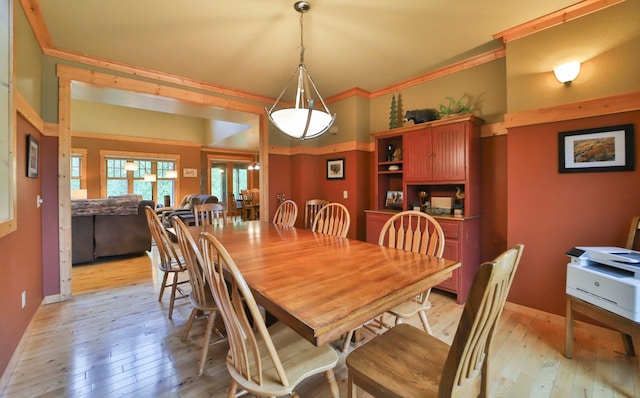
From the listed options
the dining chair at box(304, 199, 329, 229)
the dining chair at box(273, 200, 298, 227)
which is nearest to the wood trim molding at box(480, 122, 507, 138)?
the dining chair at box(304, 199, 329, 229)

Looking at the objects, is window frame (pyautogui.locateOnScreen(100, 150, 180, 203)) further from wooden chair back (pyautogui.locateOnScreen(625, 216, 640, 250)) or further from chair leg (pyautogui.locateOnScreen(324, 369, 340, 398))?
wooden chair back (pyautogui.locateOnScreen(625, 216, 640, 250))

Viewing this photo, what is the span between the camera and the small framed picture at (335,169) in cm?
439

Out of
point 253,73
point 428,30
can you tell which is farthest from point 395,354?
point 253,73

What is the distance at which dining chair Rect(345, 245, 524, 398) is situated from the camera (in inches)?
31.2

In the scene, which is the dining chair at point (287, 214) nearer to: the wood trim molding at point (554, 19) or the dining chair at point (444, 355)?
the dining chair at point (444, 355)

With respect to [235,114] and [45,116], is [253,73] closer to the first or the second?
[235,114]

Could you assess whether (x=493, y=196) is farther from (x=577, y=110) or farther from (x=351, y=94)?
(x=351, y=94)

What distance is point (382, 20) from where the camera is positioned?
2.48m

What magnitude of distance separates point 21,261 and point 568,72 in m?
4.66

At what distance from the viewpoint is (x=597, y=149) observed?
221 cm

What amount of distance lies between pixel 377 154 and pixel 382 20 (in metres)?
1.66

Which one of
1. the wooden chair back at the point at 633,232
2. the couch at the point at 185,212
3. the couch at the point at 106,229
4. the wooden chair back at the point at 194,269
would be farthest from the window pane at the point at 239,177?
the wooden chair back at the point at 633,232

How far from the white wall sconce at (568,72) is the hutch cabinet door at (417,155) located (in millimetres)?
1174

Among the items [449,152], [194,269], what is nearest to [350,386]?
[194,269]
